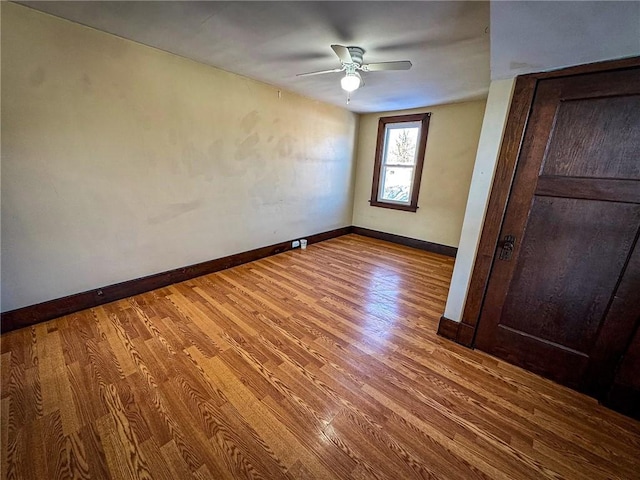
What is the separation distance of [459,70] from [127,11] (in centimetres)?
287

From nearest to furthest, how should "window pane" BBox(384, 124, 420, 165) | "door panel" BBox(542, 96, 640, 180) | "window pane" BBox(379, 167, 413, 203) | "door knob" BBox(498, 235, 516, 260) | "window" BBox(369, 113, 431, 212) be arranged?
"door panel" BBox(542, 96, 640, 180) → "door knob" BBox(498, 235, 516, 260) → "window" BBox(369, 113, 431, 212) → "window pane" BBox(384, 124, 420, 165) → "window pane" BBox(379, 167, 413, 203)

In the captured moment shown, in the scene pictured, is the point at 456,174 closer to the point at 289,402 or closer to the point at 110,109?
the point at 289,402

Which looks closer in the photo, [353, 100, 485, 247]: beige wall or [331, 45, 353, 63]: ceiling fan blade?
[331, 45, 353, 63]: ceiling fan blade

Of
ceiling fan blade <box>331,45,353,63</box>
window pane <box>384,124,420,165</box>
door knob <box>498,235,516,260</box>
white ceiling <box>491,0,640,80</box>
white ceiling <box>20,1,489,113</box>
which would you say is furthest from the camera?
window pane <box>384,124,420,165</box>

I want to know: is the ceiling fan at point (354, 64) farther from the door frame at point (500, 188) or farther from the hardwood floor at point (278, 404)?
the hardwood floor at point (278, 404)

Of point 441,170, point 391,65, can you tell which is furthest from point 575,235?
point 441,170

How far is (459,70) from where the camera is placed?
2562mm

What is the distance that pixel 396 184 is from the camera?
16.1ft

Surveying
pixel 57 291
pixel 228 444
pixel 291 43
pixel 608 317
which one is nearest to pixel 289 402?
pixel 228 444

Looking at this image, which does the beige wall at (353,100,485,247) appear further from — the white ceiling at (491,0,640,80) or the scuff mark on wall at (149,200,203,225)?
the scuff mark on wall at (149,200,203,225)

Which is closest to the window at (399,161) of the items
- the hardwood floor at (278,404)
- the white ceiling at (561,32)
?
the hardwood floor at (278,404)

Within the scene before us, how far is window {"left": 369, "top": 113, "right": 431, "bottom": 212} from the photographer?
444 centimetres

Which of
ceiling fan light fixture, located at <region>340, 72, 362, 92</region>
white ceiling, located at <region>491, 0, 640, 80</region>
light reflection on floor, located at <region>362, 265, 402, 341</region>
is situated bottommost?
light reflection on floor, located at <region>362, 265, 402, 341</region>

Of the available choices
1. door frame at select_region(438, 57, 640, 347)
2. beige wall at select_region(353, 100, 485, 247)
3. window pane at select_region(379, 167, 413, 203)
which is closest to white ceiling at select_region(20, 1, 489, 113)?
door frame at select_region(438, 57, 640, 347)
